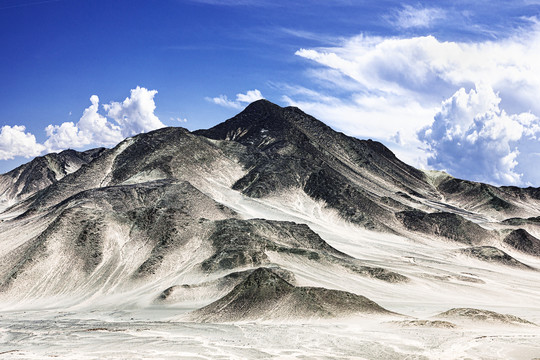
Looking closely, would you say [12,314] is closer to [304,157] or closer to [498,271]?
[498,271]

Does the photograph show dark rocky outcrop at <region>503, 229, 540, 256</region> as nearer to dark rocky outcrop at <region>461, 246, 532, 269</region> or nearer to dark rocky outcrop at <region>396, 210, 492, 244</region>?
dark rocky outcrop at <region>396, 210, 492, 244</region>

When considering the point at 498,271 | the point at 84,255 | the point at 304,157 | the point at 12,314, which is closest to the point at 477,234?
the point at 498,271

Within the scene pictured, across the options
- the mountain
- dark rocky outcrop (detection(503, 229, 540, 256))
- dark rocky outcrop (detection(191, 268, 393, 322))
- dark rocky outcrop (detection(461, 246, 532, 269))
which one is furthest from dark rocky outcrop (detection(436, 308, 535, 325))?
dark rocky outcrop (detection(503, 229, 540, 256))

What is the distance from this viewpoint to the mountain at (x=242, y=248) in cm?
6275

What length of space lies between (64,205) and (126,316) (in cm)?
4946

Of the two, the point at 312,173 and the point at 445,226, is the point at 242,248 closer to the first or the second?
the point at 445,226

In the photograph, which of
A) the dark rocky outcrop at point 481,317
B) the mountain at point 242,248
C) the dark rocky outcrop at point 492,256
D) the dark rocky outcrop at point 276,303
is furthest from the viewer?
the dark rocky outcrop at point 492,256

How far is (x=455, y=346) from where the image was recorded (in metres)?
39.6

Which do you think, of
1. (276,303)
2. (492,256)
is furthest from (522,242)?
(276,303)

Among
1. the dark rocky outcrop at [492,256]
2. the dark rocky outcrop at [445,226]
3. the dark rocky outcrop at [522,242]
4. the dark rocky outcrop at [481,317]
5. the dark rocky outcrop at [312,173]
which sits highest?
the dark rocky outcrop at [312,173]

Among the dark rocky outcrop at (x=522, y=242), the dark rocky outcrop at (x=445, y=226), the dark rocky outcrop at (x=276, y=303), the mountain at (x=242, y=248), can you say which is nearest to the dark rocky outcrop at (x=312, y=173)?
the mountain at (x=242, y=248)

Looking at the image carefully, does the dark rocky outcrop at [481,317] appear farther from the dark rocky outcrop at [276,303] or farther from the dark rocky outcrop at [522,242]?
the dark rocky outcrop at [522,242]

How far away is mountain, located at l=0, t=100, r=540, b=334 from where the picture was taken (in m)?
62.8

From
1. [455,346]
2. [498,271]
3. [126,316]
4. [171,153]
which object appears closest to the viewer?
[455,346]
